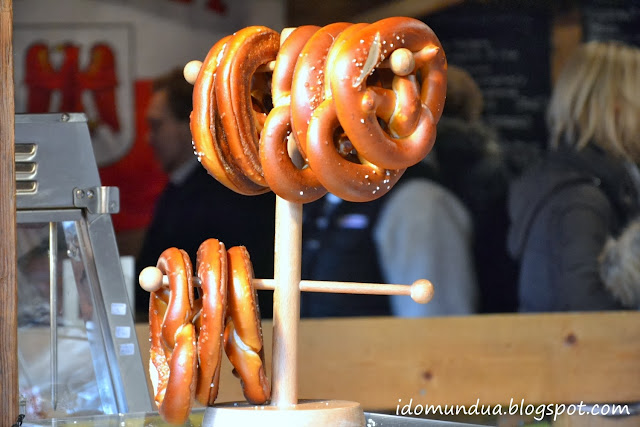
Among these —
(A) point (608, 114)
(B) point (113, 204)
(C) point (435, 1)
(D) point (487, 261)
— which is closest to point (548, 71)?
(A) point (608, 114)

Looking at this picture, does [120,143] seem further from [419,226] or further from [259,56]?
[259,56]

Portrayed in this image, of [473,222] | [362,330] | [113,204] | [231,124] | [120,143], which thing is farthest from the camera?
[473,222]

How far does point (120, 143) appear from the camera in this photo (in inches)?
124

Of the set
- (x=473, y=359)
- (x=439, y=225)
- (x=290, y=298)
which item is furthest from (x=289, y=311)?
(x=439, y=225)

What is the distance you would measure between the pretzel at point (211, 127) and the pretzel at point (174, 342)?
11 centimetres

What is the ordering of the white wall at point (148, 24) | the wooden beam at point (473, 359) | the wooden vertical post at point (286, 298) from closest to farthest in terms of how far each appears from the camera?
the wooden vertical post at point (286, 298)
the wooden beam at point (473, 359)
the white wall at point (148, 24)

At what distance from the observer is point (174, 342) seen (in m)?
0.92

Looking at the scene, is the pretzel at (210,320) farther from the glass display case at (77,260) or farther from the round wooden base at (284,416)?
the glass display case at (77,260)

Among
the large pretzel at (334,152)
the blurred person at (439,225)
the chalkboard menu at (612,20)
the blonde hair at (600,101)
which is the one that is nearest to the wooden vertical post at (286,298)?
the large pretzel at (334,152)

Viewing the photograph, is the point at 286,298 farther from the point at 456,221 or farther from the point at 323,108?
the point at 456,221

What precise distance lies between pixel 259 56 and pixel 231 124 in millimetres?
93

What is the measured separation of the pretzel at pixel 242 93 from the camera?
0.96m

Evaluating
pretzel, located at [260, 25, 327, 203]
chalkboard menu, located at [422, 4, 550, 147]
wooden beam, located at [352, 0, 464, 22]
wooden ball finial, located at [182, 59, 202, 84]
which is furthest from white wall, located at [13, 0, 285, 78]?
pretzel, located at [260, 25, 327, 203]

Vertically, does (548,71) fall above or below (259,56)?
below
